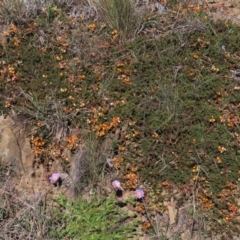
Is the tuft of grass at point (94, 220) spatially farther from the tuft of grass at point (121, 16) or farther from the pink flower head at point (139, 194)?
the tuft of grass at point (121, 16)

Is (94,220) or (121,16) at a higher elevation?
(121,16)

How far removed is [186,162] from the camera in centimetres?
395

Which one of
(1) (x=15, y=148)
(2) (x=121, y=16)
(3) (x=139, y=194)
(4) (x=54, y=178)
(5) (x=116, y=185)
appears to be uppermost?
(2) (x=121, y=16)

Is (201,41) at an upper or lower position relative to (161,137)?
upper

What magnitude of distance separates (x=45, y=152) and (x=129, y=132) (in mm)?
705

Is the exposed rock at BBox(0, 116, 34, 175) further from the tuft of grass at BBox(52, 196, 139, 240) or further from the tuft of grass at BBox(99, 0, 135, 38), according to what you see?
the tuft of grass at BBox(99, 0, 135, 38)

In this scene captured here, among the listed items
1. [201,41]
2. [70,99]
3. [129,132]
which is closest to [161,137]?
[129,132]

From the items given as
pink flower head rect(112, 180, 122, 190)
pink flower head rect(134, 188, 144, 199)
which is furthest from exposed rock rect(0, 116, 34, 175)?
pink flower head rect(134, 188, 144, 199)

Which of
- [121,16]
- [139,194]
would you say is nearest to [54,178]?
[139,194]

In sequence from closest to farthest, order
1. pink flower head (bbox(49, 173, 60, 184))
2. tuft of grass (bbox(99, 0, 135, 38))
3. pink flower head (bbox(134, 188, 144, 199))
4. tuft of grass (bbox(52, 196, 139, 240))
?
tuft of grass (bbox(52, 196, 139, 240)) < pink flower head (bbox(134, 188, 144, 199)) < pink flower head (bbox(49, 173, 60, 184)) < tuft of grass (bbox(99, 0, 135, 38))

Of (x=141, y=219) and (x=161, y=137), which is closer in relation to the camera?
(x=141, y=219)

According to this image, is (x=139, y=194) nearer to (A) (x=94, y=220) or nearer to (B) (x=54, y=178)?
(A) (x=94, y=220)


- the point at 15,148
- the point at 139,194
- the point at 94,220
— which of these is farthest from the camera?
the point at 15,148

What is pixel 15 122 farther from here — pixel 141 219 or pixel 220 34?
pixel 220 34
